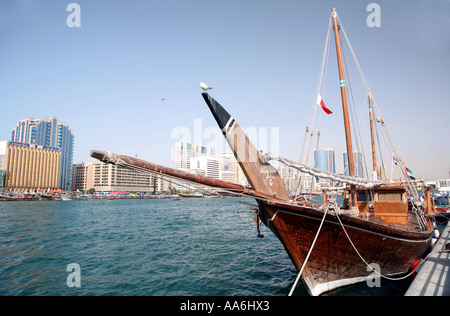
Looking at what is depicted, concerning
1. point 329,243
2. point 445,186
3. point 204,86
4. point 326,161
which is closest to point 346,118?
point 329,243

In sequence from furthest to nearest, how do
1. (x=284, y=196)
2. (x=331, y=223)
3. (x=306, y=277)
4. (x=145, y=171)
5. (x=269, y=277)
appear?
(x=269, y=277), (x=284, y=196), (x=306, y=277), (x=331, y=223), (x=145, y=171)

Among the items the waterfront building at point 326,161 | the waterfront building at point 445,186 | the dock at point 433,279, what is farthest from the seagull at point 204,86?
the waterfront building at point 326,161

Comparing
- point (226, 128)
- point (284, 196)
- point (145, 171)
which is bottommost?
point (284, 196)

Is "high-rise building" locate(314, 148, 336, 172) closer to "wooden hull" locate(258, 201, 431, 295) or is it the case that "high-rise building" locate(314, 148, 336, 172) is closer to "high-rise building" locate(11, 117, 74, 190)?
"wooden hull" locate(258, 201, 431, 295)

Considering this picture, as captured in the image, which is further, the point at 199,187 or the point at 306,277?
the point at 306,277

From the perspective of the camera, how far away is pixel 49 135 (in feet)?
598

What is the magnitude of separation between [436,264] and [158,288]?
1035 centimetres

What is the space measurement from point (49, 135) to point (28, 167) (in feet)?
242

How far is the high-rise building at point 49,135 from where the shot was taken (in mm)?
176000

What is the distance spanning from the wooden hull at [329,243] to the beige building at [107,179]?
120m

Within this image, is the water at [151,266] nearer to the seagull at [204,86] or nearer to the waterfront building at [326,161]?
the seagull at [204,86]

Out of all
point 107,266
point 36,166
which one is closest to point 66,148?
point 36,166
